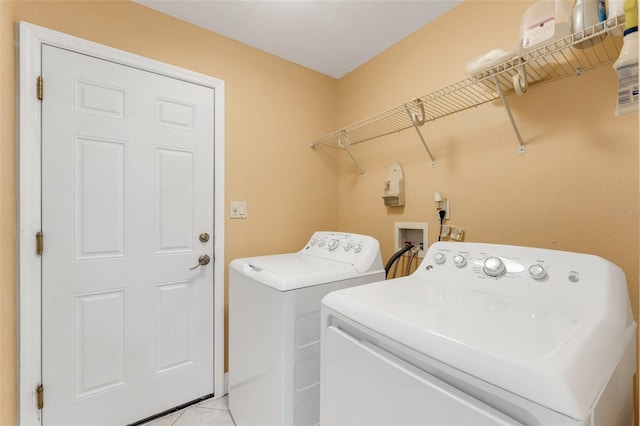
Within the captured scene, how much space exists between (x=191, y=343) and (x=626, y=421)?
1951mm

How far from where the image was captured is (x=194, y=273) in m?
1.81

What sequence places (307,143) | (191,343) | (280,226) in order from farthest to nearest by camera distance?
(307,143)
(280,226)
(191,343)

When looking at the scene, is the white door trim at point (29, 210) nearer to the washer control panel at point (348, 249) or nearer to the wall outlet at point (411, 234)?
the washer control panel at point (348, 249)

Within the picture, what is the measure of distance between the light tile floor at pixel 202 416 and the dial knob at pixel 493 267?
1602 mm

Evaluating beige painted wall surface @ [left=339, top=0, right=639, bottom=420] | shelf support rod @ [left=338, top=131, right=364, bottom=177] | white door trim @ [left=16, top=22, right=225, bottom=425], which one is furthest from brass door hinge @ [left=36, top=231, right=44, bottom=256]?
beige painted wall surface @ [left=339, top=0, right=639, bottom=420]

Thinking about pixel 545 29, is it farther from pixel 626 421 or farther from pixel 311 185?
pixel 311 185

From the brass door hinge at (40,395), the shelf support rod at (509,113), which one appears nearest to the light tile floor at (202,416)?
the brass door hinge at (40,395)

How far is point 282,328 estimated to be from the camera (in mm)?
1189

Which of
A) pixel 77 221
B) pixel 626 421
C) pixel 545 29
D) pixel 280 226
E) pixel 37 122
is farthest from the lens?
pixel 280 226

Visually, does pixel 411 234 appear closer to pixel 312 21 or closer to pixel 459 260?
pixel 459 260

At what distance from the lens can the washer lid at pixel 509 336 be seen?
50cm

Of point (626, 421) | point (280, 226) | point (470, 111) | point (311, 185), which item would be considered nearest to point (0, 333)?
point (280, 226)

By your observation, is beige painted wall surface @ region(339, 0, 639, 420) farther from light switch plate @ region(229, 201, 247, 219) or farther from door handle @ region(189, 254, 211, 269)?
door handle @ region(189, 254, 211, 269)

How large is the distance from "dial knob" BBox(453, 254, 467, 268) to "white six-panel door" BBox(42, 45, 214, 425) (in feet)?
4.77
